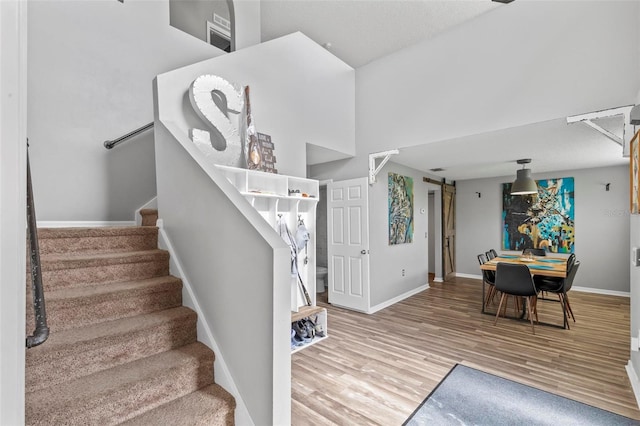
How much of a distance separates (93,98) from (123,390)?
2.91 m

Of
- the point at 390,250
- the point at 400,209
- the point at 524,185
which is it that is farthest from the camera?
the point at 400,209

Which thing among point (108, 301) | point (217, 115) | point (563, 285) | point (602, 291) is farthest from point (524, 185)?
point (108, 301)

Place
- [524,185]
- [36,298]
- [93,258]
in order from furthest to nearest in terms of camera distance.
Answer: [524,185] → [93,258] → [36,298]

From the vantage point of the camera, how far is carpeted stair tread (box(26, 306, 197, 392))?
141 centimetres

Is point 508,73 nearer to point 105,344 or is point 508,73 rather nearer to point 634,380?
point 634,380

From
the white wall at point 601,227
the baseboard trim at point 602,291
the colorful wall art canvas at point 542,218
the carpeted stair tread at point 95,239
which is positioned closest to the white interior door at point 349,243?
the carpeted stair tread at point 95,239

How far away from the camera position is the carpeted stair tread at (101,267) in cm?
183

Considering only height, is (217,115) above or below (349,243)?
above

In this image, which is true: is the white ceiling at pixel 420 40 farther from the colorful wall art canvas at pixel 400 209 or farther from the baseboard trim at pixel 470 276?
the baseboard trim at pixel 470 276

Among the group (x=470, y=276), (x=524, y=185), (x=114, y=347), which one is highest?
(x=524, y=185)

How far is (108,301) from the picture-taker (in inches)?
70.3

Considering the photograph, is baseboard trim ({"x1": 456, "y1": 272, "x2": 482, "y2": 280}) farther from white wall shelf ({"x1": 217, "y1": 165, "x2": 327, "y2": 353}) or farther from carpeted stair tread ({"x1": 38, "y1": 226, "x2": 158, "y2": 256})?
carpeted stair tread ({"x1": 38, "y1": 226, "x2": 158, "y2": 256})

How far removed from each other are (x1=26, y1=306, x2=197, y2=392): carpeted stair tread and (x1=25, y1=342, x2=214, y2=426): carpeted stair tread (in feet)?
0.15

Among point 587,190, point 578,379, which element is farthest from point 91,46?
point 587,190
